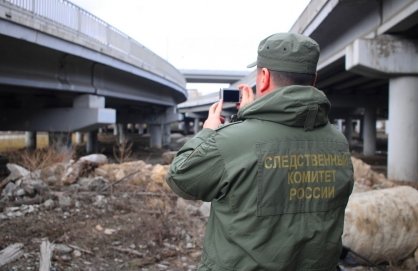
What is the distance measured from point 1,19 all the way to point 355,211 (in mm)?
9725

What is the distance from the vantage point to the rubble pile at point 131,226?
546 centimetres

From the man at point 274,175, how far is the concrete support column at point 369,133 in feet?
101

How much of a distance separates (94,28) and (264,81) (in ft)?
53.1

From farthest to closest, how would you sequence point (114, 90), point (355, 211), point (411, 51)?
1. point (114, 90)
2. point (411, 51)
3. point (355, 211)

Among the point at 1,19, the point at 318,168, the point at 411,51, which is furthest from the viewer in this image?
the point at 411,51

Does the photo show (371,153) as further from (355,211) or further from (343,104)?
(355,211)

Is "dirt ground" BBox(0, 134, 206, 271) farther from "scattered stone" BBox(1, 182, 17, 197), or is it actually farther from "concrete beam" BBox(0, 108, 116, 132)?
"concrete beam" BBox(0, 108, 116, 132)

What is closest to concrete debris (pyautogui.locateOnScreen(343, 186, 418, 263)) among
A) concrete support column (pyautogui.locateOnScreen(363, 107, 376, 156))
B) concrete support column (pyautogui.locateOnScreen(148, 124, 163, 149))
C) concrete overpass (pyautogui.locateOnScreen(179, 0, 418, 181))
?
concrete overpass (pyautogui.locateOnScreen(179, 0, 418, 181))

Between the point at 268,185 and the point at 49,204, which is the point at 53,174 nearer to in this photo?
the point at 49,204

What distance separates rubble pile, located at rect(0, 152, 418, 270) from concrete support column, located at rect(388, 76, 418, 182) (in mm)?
2710

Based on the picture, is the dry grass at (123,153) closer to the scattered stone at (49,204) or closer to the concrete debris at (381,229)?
the scattered stone at (49,204)

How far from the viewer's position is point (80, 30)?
1575 centimetres

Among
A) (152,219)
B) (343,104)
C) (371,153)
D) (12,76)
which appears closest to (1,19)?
(12,76)

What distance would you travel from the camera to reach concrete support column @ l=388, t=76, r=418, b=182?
12.5 metres
